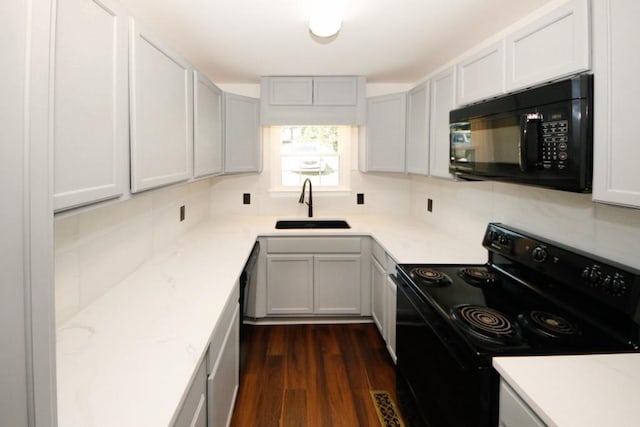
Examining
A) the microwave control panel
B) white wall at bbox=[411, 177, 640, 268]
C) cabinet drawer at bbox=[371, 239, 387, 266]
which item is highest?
the microwave control panel

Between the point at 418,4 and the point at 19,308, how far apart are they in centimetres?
192

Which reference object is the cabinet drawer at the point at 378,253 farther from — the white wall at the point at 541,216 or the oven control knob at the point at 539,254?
the oven control knob at the point at 539,254

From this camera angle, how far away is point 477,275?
1839 millimetres

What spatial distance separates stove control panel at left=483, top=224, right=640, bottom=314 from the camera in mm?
1182

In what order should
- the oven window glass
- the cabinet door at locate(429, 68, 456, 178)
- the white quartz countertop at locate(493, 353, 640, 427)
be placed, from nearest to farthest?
the white quartz countertop at locate(493, 353, 640, 427) → the oven window glass → the cabinet door at locate(429, 68, 456, 178)

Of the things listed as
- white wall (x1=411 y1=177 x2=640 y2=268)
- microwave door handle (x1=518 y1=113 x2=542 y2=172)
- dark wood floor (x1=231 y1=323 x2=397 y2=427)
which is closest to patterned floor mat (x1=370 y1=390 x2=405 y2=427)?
dark wood floor (x1=231 y1=323 x2=397 y2=427)

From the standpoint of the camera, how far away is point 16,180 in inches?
17.2

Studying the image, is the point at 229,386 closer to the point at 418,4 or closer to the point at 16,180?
the point at 16,180

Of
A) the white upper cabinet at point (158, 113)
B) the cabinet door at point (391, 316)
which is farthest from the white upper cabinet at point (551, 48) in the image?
the white upper cabinet at point (158, 113)

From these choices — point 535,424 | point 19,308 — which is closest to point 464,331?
point 535,424

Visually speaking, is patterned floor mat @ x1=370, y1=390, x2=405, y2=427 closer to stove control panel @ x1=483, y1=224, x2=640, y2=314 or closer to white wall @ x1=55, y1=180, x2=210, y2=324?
stove control panel @ x1=483, y1=224, x2=640, y2=314

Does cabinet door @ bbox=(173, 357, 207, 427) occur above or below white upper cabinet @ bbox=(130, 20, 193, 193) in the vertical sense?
below

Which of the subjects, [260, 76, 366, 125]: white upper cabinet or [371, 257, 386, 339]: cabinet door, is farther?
[260, 76, 366, 125]: white upper cabinet

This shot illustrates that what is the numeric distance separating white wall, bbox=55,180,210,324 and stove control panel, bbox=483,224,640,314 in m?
1.66
